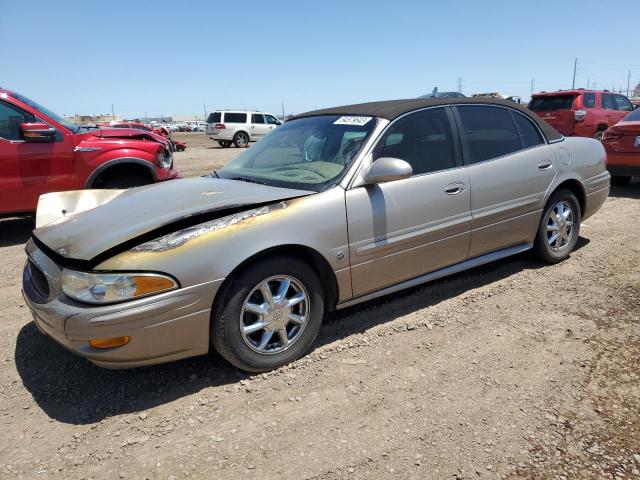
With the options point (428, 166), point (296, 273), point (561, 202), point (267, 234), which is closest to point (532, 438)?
point (296, 273)

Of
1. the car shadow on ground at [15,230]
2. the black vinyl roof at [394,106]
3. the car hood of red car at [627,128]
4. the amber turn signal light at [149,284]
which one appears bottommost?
the car shadow on ground at [15,230]

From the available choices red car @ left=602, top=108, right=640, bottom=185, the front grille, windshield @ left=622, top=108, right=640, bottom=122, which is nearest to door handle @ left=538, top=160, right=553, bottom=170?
the front grille

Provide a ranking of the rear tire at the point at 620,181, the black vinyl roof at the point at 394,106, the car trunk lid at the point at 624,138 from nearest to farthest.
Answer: the black vinyl roof at the point at 394,106, the car trunk lid at the point at 624,138, the rear tire at the point at 620,181

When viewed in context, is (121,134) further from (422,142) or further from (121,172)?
(422,142)

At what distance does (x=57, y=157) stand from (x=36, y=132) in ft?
1.22

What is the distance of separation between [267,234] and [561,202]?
320 centimetres

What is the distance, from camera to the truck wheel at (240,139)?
2359cm

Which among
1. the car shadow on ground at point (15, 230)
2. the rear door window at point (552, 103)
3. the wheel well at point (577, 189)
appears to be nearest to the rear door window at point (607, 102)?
the rear door window at point (552, 103)

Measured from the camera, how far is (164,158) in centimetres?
661

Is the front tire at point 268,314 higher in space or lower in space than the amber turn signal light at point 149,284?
lower

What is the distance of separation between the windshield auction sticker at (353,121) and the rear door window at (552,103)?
11193 millimetres

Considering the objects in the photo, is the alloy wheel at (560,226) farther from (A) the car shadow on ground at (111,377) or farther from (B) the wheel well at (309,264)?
(B) the wheel well at (309,264)

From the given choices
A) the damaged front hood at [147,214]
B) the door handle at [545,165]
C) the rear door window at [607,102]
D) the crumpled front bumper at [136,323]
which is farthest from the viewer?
the rear door window at [607,102]

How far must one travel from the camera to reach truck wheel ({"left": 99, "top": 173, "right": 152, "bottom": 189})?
6344 mm
